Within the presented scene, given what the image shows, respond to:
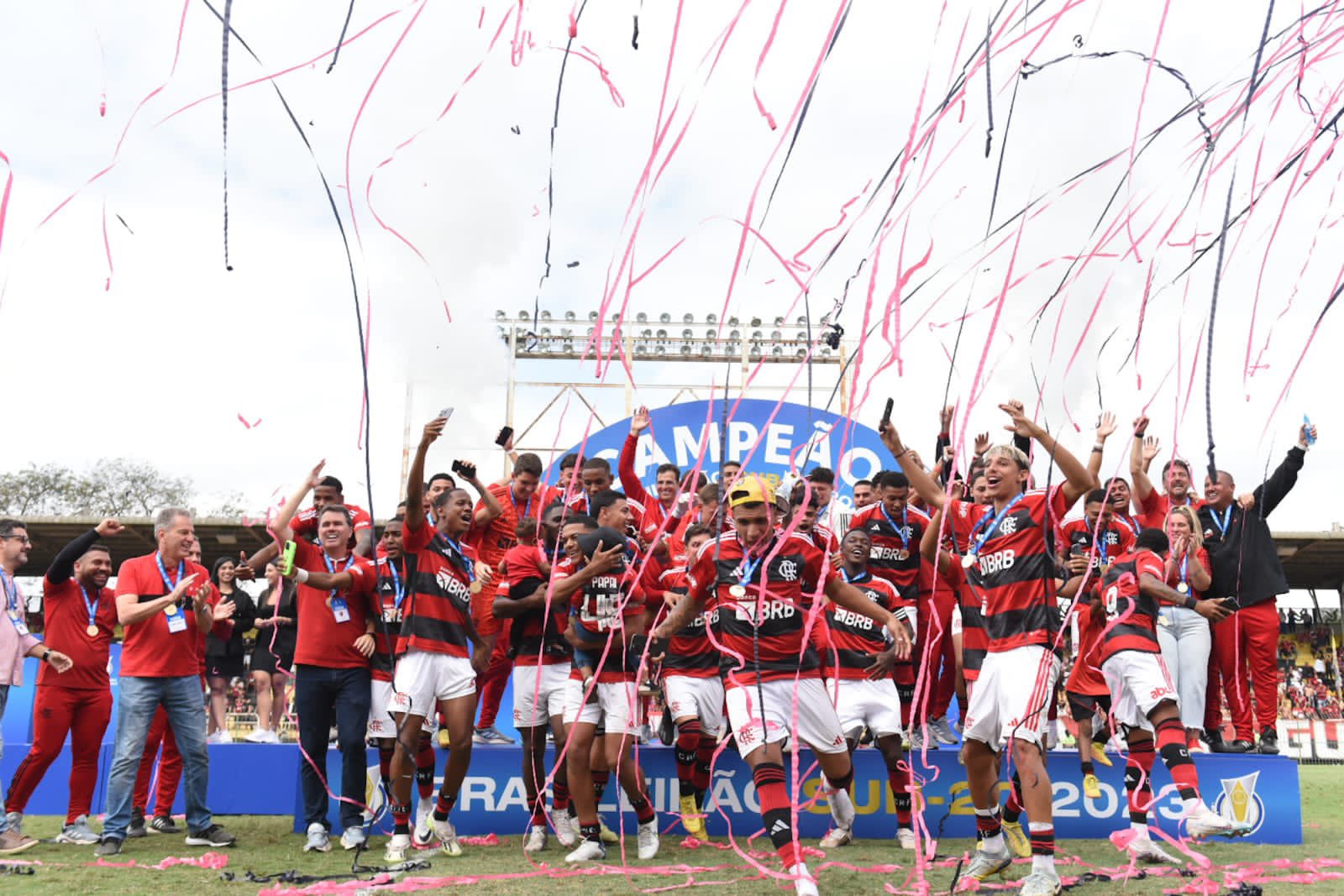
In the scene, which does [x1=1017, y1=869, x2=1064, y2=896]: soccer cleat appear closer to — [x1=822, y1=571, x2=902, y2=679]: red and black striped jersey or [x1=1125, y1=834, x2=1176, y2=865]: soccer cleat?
[x1=1125, y1=834, x2=1176, y2=865]: soccer cleat

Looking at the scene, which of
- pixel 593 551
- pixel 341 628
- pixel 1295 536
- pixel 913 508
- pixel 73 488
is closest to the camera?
pixel 593 551

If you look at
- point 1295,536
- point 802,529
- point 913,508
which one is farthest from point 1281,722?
point 802,529

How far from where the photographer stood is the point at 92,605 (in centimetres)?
779

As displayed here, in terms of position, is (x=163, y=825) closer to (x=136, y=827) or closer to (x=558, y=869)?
(x=136, y=827)

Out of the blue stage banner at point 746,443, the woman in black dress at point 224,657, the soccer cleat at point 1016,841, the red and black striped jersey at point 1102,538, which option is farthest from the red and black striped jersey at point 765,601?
the blue stage banner at point 746,443

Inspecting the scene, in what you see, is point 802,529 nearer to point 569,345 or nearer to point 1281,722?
point 1281,722

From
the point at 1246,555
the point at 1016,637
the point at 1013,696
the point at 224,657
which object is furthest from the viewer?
the point at 224,657

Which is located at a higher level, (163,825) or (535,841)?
(535,841)

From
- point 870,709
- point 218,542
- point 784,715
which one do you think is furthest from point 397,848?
point 218,542

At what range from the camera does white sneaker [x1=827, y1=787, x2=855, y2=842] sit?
6848 mm

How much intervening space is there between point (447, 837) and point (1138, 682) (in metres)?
4.22

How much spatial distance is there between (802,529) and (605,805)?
2.85 meters

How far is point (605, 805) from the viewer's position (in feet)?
24.6

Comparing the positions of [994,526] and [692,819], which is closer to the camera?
[994,526]
